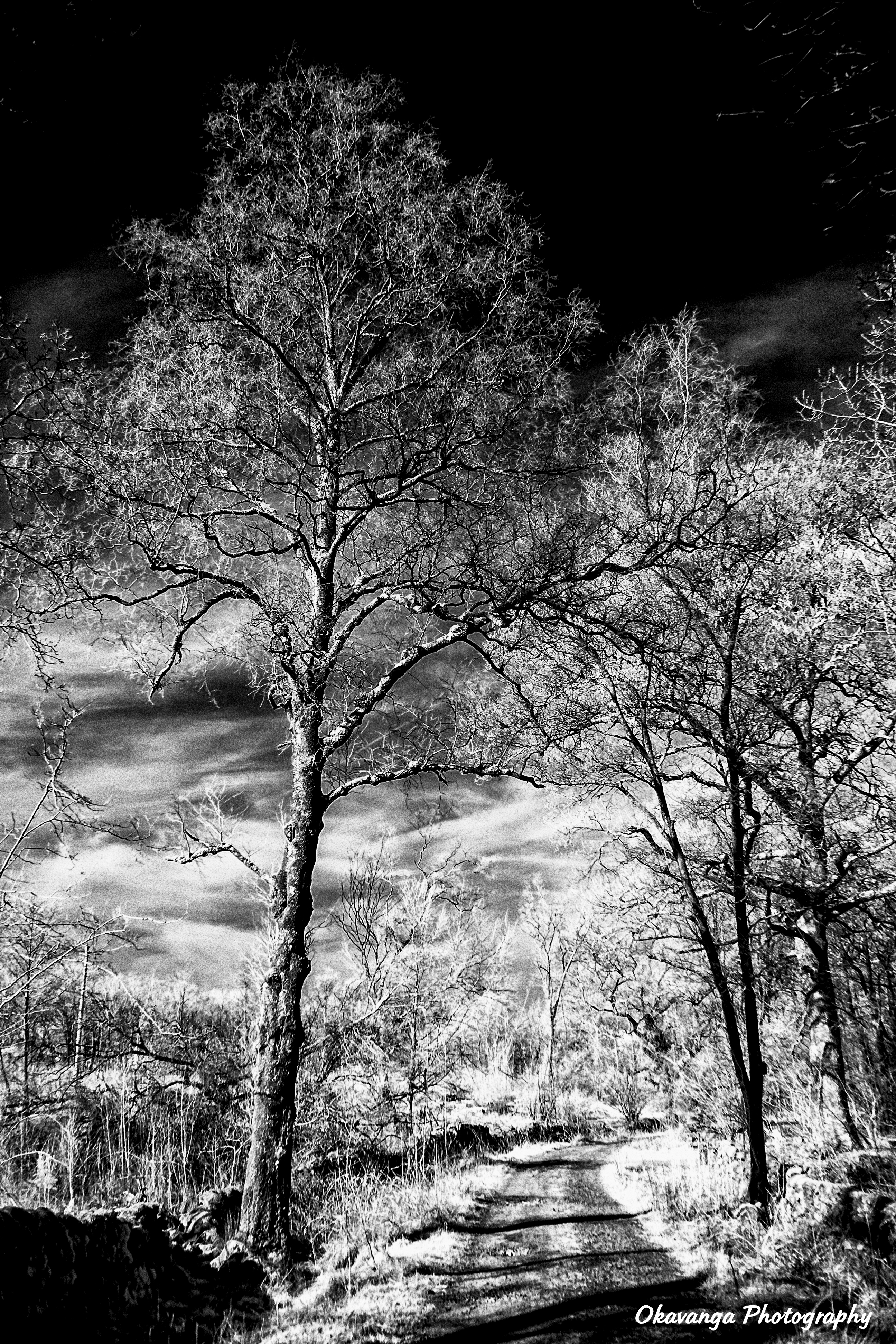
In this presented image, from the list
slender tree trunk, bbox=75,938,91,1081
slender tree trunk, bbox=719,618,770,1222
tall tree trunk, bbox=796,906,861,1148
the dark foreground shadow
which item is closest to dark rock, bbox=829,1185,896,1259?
slender tree trunk, bbox=719,618,770,1222

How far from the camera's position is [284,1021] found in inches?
247

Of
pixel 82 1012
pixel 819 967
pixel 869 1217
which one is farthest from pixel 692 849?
pixel 82 1012

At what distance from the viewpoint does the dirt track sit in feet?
14.4

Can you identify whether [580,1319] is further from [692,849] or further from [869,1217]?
[692,849]

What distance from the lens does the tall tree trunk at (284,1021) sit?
18.9ft

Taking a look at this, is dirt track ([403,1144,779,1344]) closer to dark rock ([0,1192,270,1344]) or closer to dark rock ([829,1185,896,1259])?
dark rock ([829,1185,896,1259])

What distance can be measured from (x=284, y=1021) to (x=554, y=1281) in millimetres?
3161

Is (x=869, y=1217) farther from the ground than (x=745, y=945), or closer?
closer

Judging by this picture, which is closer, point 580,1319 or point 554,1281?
point 580,1319

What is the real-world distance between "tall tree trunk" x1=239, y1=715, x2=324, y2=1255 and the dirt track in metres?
1.45

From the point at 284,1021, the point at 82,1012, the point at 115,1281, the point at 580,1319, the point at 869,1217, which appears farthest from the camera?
the point at 82,1012

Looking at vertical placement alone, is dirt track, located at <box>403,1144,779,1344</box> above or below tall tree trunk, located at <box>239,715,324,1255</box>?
below

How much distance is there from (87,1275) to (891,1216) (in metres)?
6.03

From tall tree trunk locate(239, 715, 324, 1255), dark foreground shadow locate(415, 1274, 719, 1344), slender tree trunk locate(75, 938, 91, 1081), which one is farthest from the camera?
slender tree trunk locate(75, 938, 91, 1081)
